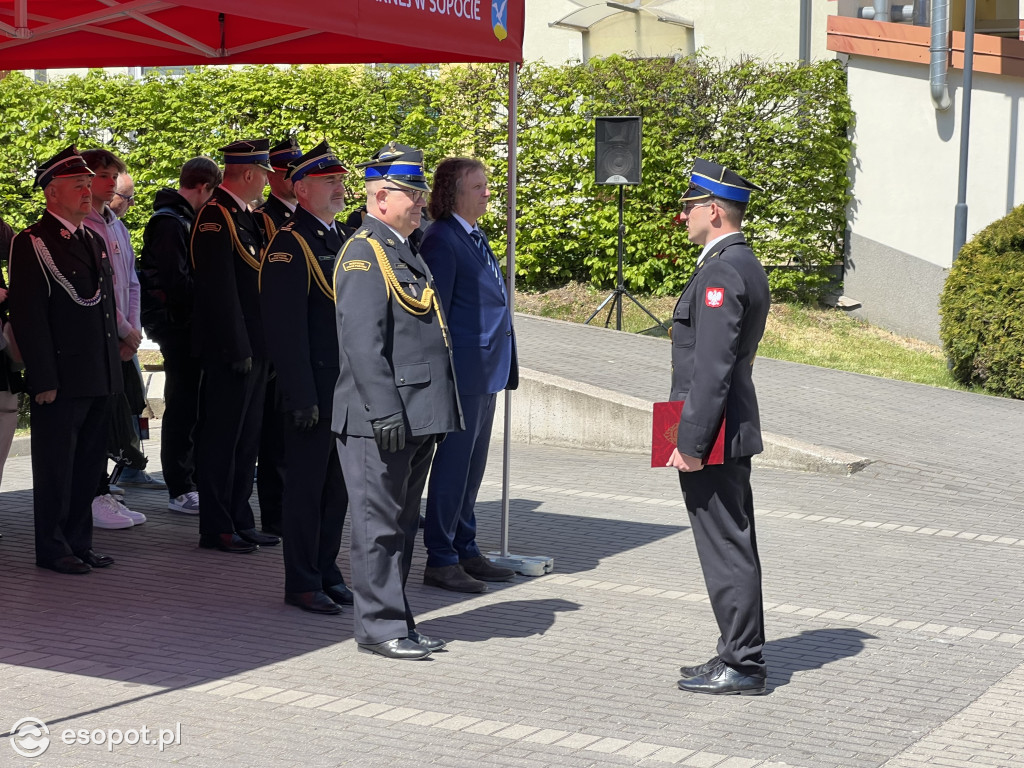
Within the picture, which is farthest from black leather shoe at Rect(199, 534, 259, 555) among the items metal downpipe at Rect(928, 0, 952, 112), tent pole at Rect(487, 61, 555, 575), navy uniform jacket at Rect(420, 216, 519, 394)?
metal downpipe at Rect(928, 0, 952, 112)

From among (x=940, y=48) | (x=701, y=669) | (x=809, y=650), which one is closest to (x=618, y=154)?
(x=940, y=48)

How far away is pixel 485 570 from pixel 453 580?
0.27 metres

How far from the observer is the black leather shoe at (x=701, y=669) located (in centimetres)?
543

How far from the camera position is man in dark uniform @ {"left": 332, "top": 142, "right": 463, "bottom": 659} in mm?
5535

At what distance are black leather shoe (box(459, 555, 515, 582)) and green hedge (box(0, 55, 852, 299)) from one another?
10610mm

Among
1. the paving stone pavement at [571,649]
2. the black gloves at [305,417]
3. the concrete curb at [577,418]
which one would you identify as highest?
the black gloves at [305,417]

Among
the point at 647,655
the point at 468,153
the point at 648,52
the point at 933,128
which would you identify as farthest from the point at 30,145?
the point at 647,655

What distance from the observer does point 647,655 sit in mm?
5840

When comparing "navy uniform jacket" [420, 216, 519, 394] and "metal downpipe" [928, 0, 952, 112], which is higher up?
"metal downpipe" [928, 0, 952, 112]

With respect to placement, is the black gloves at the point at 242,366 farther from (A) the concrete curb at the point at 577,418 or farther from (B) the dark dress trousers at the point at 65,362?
(A) the concrete curb at the point at 577,418

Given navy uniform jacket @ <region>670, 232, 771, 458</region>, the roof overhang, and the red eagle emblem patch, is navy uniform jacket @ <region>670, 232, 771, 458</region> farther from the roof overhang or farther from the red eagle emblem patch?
the roof overhang

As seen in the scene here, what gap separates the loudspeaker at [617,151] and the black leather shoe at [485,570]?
Result: 9.50 m

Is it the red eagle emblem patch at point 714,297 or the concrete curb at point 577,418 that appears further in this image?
the concrete curb at point 577,418

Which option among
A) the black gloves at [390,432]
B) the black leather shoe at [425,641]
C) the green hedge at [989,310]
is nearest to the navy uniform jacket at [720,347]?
the black gloves at [390,432]
